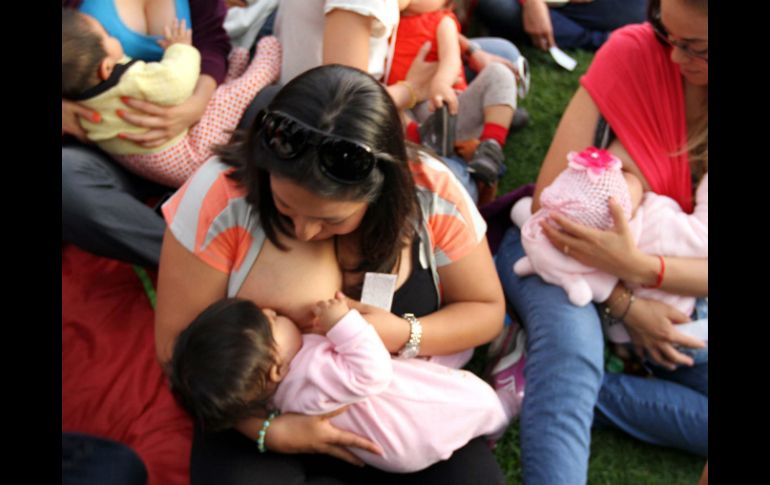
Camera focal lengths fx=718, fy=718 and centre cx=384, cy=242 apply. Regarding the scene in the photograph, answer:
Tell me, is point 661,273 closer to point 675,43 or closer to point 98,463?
point 675,43

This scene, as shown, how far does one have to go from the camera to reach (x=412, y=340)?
76.7 inches

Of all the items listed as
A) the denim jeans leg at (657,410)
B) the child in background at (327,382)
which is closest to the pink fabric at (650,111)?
the denim jeans leg at (657,410)

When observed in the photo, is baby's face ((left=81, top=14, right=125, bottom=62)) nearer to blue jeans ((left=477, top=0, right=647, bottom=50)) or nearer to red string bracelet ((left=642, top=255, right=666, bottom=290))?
red string bracelet ((left=642, top=255, right=666, bottom=290))

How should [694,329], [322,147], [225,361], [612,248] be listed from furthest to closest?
[694,329] < [612,248] < [225,361] < [322,147]

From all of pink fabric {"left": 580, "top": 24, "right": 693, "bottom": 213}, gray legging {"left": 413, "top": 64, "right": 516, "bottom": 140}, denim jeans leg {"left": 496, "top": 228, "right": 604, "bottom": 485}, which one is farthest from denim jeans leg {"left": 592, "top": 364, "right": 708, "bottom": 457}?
gray legging {"left": 413, "top": 64, "right": 516, "bottom": 140}

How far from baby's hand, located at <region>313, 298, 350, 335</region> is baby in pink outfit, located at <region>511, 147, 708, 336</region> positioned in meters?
0.79

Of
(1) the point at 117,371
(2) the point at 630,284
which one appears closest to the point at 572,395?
(2) the point at 630,284

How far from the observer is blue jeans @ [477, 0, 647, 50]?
3971 millimetres

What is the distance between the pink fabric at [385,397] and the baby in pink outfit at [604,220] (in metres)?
0.50

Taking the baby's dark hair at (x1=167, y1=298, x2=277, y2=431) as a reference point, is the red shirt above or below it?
above

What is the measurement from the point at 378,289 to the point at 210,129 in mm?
1123

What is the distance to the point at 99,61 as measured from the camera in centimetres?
237
